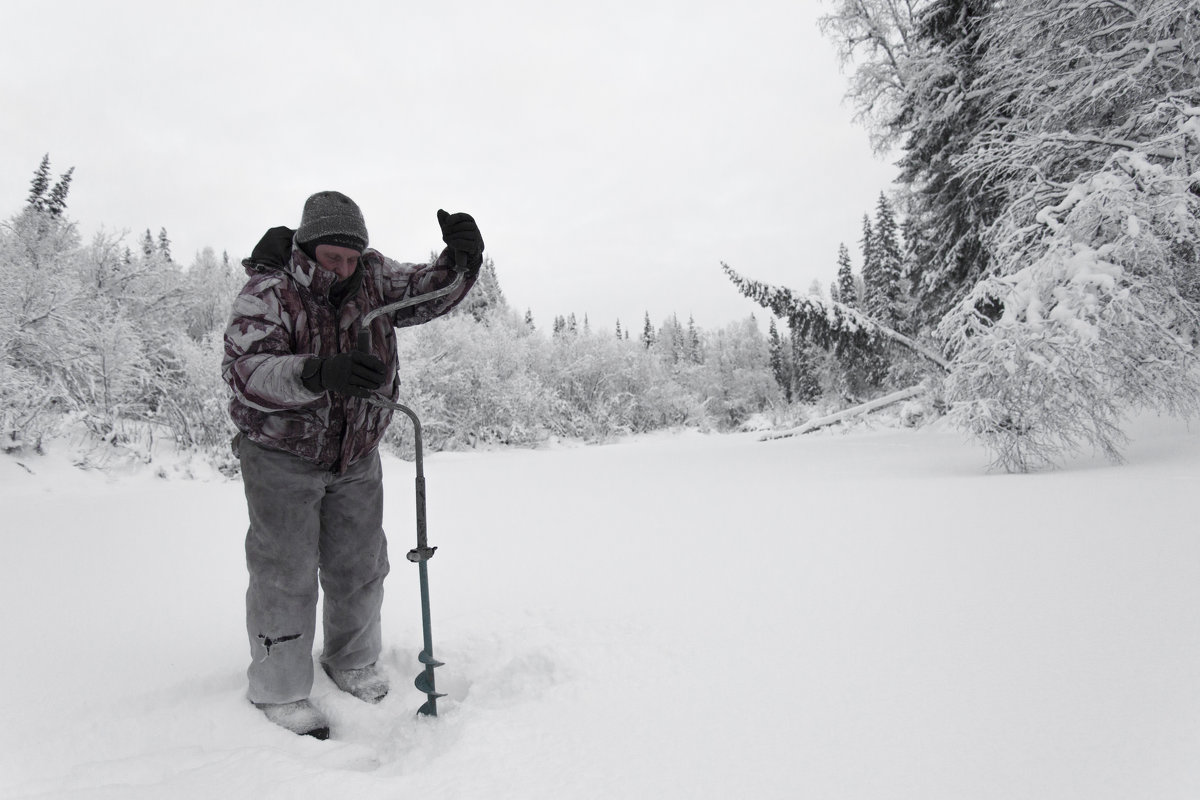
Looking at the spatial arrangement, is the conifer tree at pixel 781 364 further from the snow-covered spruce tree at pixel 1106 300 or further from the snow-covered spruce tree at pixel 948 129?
the snow-covered spruce tree at pixel 1106 300

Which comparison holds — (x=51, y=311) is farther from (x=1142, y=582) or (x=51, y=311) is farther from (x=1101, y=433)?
(x=1101, y=433)

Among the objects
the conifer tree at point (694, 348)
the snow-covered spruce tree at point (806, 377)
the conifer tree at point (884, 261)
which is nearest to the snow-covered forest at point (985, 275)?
the conifer tree at point (884, 261)

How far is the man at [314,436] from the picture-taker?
179 cm

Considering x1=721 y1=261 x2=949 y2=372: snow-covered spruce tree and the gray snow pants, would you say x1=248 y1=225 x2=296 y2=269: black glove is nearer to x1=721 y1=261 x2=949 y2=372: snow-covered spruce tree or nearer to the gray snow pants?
the gray snow pants

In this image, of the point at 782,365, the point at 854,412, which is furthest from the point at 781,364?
the point at 854,412

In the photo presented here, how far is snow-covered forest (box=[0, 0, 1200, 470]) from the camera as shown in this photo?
5.22 m

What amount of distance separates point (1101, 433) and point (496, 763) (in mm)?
5954

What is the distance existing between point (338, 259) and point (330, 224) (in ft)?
0.42

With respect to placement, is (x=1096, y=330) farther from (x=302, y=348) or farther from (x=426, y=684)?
(x=302, y=348)

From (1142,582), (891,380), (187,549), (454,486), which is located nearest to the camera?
(1142,582)

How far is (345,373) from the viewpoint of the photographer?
5.46ft

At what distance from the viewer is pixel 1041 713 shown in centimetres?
133

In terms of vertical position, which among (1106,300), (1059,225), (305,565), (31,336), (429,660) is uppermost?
(31,336)

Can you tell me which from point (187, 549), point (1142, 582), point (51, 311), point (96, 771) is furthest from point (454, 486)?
point (51, 311)
